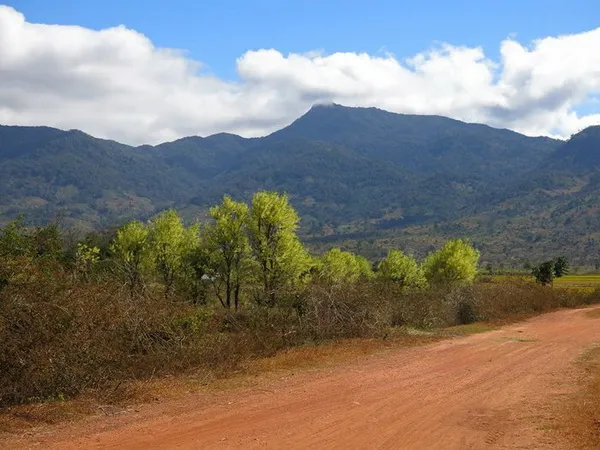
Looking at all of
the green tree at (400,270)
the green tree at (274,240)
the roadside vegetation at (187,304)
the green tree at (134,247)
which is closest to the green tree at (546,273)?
the roadside vegetation at (187,304)

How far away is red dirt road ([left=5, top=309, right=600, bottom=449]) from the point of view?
9.20m

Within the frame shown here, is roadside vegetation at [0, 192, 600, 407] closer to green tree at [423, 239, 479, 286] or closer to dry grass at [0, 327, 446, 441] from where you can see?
dry grass at [0, 327, 446, 441]

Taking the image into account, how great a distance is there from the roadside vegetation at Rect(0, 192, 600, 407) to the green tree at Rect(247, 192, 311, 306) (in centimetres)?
7

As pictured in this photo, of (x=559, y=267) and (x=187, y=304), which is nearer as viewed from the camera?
(x=187, y=304)

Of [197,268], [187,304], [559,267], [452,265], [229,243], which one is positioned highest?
[229,243]

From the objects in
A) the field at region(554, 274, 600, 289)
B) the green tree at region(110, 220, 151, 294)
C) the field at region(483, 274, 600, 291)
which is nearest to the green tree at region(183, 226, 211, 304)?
the green tree at region(110, 220, 151, 294)

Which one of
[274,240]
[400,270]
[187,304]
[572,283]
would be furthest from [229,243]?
[572,283]

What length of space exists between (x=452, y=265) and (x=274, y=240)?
23.6 metres

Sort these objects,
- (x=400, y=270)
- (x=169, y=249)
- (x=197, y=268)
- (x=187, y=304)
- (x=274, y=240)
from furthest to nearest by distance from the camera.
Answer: (x=400, y=270)
(x=169, y=249)
(x=197, y=268)
(x=274, y=240)
(x=187, y=304)

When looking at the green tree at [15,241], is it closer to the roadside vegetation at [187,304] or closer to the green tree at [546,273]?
the roadside vegetation at [187,304]

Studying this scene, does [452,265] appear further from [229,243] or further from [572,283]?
[572,283]

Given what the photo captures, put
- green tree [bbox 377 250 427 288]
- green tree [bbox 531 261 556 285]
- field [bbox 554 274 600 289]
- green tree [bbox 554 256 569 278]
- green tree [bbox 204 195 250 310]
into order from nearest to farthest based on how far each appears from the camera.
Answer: green tree [bbox 204 195 250 310], green tree [bbox 377 250 427 288], green tree [bbox 531 261 556 285], green tree [bbox 554 256 569 278], field [bbox 554 274 600 289]

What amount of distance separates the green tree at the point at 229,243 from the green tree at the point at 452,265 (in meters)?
20.8

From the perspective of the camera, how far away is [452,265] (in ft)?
175
